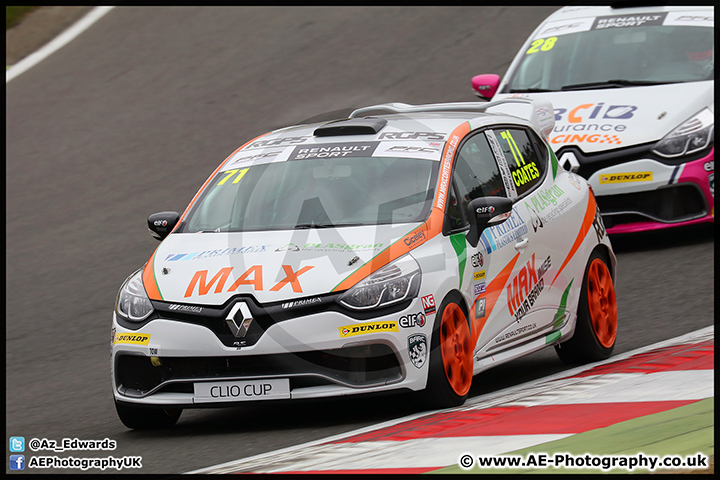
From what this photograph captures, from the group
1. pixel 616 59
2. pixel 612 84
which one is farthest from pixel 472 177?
pixel 616 59

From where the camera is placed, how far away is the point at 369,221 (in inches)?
270

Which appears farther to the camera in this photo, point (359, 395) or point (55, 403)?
point (55, 403)

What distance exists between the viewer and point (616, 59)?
40.4ft

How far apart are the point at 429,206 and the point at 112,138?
32.6ft

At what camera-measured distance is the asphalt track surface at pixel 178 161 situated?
7102mm

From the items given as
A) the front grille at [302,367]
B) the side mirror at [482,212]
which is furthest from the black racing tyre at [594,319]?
the front grille at [302,367]

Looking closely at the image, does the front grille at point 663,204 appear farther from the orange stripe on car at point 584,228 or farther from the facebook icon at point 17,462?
the facebook icon at point 17,462

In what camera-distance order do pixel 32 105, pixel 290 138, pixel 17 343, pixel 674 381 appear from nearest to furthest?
pixel 674 381, pixel 290 138, pixel 17 343, pixel 32 105

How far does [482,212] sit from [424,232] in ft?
1.42

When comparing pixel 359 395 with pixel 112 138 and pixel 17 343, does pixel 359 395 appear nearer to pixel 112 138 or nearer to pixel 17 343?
pixel 17 343

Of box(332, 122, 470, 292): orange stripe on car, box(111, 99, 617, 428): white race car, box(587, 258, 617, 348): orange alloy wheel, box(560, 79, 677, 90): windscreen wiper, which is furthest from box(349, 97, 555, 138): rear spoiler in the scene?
box(560, 79, 677, 90): windscreen wiper

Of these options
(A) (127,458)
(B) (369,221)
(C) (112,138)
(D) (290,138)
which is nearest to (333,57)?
(C) (112,138)

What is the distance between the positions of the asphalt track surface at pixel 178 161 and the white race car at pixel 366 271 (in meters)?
0.30

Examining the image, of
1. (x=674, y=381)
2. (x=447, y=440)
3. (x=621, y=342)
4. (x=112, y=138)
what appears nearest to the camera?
(x=447, y=440)
